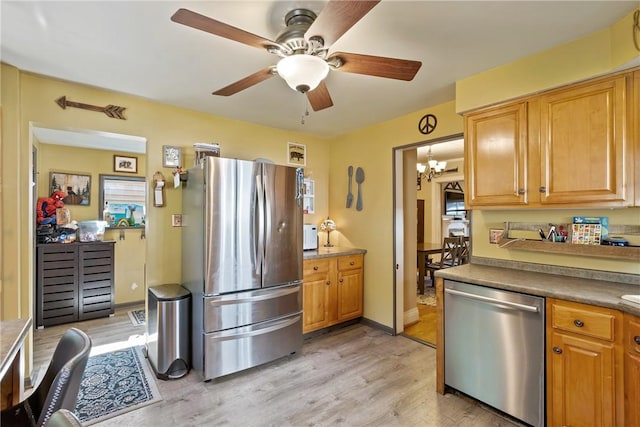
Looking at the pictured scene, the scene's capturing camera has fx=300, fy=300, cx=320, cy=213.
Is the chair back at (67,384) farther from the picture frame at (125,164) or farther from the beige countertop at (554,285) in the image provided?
the picture frame at (125,164)

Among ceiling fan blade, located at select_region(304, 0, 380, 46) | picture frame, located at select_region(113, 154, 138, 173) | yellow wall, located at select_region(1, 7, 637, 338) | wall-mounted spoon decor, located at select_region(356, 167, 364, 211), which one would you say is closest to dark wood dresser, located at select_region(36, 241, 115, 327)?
picture frame, located at select_region(113, 154, 138, 173)

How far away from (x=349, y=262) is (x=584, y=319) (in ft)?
7.48

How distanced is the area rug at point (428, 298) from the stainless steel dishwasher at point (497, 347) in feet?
8.08

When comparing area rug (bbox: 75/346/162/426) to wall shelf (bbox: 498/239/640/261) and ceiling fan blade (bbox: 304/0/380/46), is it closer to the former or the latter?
ceiling fan blade (bbox: 304/0/380/46)

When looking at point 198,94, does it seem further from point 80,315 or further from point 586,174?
point 80,315

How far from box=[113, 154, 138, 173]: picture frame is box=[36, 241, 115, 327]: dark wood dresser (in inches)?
45.7

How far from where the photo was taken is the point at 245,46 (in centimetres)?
193

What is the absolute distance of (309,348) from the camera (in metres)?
3.11

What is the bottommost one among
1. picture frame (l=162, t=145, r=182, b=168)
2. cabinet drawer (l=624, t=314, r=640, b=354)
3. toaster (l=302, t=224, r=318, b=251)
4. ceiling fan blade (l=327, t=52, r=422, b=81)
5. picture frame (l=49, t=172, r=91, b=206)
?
cabinet drawer (l=624, t=314, r=640, b=354)

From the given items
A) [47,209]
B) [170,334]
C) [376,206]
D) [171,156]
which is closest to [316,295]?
[376,206]

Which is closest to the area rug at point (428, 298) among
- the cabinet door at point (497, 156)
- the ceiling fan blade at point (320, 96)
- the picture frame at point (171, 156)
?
the cabinet door at point (497, 156)

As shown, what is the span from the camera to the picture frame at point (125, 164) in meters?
4.45

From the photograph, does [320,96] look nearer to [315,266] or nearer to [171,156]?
[171,156]

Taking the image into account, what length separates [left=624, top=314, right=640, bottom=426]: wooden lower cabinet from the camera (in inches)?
57.6
